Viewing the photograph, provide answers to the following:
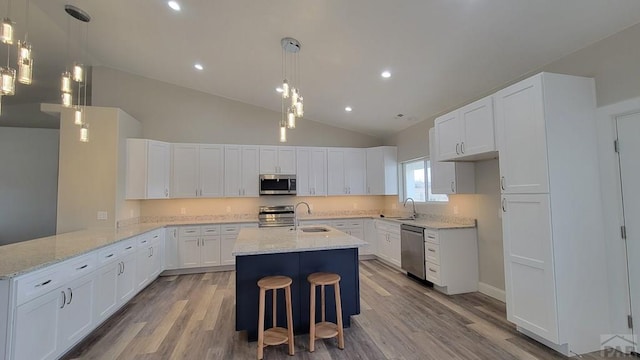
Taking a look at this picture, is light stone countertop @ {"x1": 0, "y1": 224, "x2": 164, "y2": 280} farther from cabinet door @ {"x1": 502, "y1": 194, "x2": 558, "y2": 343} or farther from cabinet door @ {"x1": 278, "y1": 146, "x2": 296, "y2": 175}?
cabinet door @ {"x1": 502, "y1": 194, "x2": 558, "y2": 343}

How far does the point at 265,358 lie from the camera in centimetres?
245

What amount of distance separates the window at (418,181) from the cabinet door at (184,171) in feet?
14.0

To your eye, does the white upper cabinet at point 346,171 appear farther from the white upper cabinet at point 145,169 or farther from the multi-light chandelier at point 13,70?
the multi-light chandelier at point 13,70

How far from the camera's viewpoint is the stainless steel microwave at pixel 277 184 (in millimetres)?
5613

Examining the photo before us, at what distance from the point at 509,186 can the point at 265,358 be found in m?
2.87

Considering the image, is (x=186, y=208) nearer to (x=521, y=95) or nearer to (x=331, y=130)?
(x=331, y=130)

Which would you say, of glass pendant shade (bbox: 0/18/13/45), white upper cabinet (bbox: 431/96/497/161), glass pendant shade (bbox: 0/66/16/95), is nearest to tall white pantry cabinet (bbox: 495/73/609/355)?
white upper cabinet (bbox: 431/96/497/161)

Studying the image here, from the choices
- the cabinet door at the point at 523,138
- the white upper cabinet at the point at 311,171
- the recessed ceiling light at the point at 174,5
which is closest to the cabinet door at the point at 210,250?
the white upper cabinet at the point at 311,171

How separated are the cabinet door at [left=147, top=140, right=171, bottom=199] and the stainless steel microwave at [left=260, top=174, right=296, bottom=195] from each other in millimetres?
1758

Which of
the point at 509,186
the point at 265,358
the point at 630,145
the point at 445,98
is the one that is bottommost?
the point at 265,358

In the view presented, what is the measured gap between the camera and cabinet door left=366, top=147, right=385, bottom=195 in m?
6.04

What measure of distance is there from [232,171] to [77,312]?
10.9ft

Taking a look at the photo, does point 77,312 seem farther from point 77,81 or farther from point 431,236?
point 431,236

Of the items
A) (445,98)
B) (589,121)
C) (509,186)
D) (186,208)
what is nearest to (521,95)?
(589,121)
